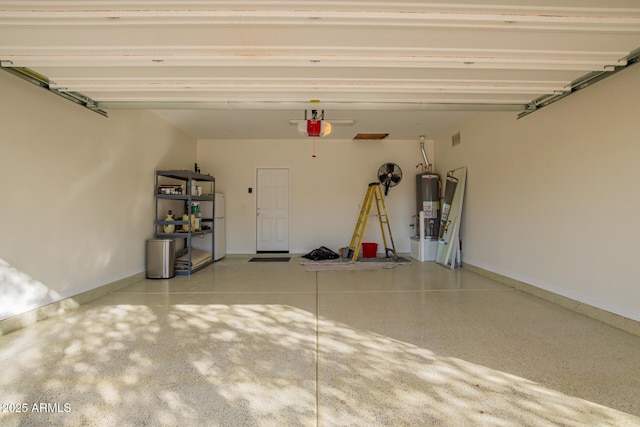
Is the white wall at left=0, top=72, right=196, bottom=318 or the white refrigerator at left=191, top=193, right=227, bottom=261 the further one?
the white refrigerator at left=191, top=193, right=227, bottom=261

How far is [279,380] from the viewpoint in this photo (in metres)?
1.81

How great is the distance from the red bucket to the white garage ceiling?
350cm

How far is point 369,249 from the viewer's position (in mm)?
6340

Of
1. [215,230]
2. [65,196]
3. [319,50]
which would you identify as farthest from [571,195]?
[215,230]

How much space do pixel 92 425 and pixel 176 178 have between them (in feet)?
15.6

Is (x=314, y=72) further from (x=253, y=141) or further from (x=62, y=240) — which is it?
(x=253, y=141)

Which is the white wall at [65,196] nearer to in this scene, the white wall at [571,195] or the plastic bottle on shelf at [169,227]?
the plastic bottle on shelf at [169,227]

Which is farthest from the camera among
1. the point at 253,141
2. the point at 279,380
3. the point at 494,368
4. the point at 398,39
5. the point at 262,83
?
the point at 253,141

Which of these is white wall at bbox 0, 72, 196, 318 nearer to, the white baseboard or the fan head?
the fan head

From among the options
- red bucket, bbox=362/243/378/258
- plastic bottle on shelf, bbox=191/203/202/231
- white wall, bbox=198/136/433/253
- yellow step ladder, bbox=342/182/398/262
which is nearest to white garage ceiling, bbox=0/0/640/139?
plastic bottle on shelf, bbox=191/203/202/231

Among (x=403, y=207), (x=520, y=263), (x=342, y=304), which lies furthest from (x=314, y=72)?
(x=403, y=207)

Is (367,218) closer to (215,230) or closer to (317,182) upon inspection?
(317,182)

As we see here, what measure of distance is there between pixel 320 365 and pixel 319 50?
235 centimetres

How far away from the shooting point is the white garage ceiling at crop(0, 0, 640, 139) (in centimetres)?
187
